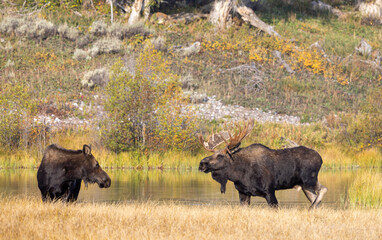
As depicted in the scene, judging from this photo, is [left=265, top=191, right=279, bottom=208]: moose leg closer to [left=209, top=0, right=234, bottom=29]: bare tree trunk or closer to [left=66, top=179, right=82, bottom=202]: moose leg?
[left=66, top=179, right=82, bottom=202]: moose leg

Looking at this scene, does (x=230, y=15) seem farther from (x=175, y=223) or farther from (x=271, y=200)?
(x=175, y=223)

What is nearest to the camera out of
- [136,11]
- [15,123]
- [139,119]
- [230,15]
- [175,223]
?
[175,223]

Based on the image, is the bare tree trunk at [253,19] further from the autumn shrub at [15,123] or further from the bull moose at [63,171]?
the bull moose at [63,171]

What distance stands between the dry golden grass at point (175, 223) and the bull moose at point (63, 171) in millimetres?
521

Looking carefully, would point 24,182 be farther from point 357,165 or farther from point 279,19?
point 279,19

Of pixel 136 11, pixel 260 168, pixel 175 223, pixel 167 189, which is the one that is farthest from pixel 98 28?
pixel 175 223

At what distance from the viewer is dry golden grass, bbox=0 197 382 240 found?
10.2m

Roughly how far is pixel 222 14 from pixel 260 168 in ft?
121

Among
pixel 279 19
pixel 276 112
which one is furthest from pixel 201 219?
pixel 279 19

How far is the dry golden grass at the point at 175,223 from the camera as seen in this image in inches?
403

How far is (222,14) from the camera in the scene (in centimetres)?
4966

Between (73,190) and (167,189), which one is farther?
(167,189)

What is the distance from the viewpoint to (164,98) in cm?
2744

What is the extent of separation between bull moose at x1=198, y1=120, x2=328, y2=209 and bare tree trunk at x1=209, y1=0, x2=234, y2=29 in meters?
35.6
